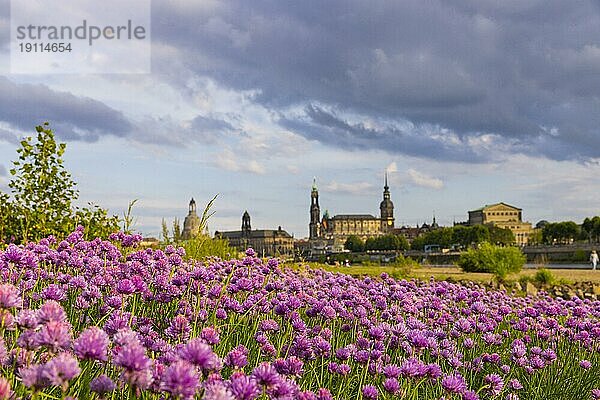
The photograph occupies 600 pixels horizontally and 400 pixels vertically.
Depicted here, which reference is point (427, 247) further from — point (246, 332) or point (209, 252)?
point (246, 332)

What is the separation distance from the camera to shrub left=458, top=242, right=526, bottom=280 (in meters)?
21.6

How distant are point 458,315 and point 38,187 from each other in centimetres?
784

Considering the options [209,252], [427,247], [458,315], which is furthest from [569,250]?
[458,315]

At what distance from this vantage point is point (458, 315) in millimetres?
5945

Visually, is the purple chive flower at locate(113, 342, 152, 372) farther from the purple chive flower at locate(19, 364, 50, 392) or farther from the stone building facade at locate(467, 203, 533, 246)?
the stone building facade at locate(467, 203, 533, 246)

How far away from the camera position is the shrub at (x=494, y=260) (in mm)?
21594

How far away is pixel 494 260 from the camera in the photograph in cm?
2325

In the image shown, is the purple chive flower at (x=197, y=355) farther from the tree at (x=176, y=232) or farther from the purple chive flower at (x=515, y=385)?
the tree at (x=176, y=232)

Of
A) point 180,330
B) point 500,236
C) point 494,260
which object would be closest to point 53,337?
point 180,330

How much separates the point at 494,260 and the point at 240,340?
67.2 feet

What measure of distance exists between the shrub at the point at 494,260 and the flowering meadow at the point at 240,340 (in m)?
13.7

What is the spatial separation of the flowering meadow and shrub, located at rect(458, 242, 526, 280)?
13.7 meters

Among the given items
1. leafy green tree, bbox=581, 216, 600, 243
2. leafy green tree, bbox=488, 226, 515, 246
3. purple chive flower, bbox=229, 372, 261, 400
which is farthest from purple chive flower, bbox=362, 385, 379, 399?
leafy green tree, bbox=488, 226, 515, 246

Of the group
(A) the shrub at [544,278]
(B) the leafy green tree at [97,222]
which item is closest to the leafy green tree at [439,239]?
(A) the shrub at [544,278]
